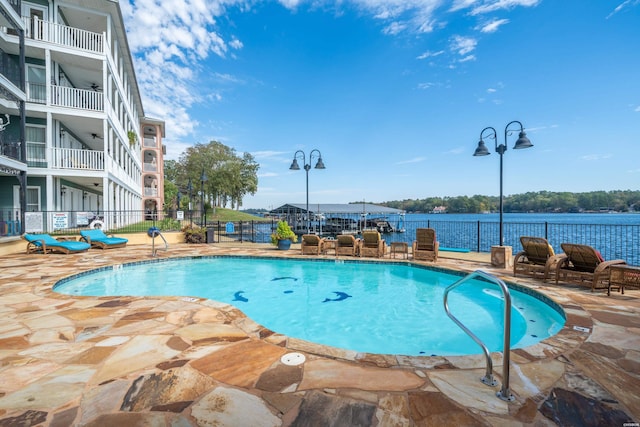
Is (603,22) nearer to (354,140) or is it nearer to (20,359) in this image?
(20,359)

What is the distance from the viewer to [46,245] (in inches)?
391

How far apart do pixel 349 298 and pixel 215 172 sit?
3564 cm

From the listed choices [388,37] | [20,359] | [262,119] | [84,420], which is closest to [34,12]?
[262,119]

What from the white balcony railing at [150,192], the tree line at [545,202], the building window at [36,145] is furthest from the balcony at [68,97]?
the tree line at [545,202]

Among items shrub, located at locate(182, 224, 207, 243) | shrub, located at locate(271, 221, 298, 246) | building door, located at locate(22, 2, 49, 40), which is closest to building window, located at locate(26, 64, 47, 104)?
building door, located at locate(22, 2, 49, 40)

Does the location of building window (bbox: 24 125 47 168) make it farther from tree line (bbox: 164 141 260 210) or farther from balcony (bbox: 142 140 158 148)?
tree line (bbox: 164 141 260 210)

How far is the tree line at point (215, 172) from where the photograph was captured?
37.9 meters

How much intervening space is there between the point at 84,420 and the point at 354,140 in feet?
82.4

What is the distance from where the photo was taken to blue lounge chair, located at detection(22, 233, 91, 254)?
9953 millimetres

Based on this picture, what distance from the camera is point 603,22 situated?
26.7ft

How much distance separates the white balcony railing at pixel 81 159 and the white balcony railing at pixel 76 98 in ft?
6.73

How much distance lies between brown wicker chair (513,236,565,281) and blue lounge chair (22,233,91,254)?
13.5 meters

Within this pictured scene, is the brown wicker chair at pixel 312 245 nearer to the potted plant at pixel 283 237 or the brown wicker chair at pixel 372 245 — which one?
the potted plant at pixel 283 237

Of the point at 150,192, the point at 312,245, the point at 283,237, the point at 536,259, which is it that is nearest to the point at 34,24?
the point at 283,237
